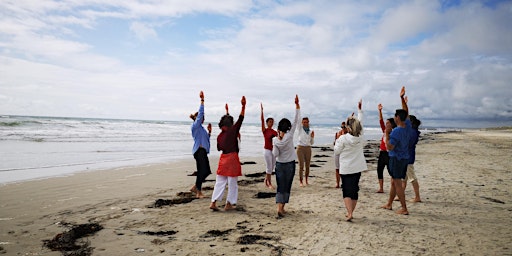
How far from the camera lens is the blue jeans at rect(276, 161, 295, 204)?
18.7 feet

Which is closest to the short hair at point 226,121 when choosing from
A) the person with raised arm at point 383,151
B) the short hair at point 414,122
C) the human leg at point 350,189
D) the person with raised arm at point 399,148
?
the human leg at point 350,189

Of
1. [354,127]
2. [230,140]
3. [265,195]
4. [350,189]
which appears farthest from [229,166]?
Answer: [354,127]

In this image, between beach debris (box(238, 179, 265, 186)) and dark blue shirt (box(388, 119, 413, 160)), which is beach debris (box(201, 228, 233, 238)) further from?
beach debris (box(238, 179, 265, 186))

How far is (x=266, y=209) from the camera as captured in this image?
6.25 metres

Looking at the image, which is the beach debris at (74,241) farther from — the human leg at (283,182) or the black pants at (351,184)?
the black pants at (351,184)

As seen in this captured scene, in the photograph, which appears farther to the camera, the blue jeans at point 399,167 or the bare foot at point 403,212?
the bare foot at point 403,212

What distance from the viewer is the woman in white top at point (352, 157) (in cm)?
514

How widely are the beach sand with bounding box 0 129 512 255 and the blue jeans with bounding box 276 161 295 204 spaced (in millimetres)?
397

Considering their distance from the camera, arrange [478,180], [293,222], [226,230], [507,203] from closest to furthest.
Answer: [226,230] < [293,222] < [507,203] < [478,180]

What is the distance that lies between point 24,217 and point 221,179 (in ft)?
12.9

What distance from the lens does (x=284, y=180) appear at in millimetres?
5730

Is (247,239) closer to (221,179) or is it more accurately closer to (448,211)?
(221,179)

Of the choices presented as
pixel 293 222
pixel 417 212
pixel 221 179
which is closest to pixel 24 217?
pixel 221 179

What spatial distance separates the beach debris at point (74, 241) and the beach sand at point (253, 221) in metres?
0.06
